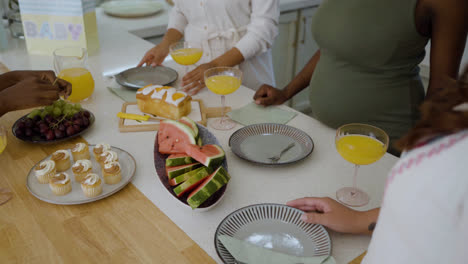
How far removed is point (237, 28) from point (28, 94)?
1.06 m

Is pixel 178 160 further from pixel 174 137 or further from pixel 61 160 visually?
pixel 61 160

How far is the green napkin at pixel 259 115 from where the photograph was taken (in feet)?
5.00

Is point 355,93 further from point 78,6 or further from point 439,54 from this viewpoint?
point 78,6

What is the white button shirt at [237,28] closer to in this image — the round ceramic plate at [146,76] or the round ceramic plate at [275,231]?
the round ceramic plate at [146,76]

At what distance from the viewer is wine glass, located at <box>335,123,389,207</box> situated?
106 cm

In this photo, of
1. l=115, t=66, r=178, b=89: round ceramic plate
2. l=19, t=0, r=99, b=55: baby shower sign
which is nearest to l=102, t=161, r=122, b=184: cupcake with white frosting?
l=115, t=66, r=178, b=89: round ceramic plate

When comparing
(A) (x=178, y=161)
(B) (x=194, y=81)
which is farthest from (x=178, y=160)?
(B) (x=194, y=81)

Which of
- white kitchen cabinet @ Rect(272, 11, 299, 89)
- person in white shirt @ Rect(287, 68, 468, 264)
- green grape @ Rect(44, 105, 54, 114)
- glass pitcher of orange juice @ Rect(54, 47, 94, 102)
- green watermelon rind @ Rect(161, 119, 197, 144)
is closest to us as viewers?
person in white shirt @ Rect(287, 68, 468, 264)

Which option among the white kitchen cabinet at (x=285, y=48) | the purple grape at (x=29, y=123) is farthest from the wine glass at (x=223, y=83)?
the white kitchen cabinet at (x=285, y=48)

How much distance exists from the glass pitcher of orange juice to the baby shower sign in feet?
1.30

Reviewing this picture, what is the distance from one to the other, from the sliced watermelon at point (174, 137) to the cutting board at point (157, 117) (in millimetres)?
206

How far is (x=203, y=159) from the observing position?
3.59 feet

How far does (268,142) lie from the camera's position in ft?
4.50

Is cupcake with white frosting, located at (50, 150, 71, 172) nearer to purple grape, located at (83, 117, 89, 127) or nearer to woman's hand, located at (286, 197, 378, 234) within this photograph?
purple grape, located at (83, 117, 89, 127)
